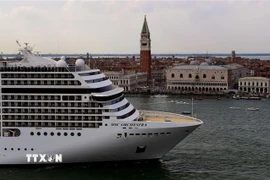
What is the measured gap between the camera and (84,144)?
47.6 feet

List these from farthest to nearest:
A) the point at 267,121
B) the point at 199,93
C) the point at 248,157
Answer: the point at 199,93 → the point at 267,121 → the point at 248,157

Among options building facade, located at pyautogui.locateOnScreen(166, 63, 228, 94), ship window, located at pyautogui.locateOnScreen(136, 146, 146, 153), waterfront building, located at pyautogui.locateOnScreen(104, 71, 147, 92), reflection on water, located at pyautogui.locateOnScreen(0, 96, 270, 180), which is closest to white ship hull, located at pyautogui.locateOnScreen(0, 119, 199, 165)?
ship window, located at pyautogui.locateOnScreen(136, 146, 146, 153)

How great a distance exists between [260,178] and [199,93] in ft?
101

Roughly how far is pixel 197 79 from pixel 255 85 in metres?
5.88

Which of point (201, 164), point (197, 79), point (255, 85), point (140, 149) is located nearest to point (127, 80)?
point (197, 79)

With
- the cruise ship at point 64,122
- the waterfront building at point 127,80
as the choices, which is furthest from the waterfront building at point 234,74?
the cruise ship at point 64,122

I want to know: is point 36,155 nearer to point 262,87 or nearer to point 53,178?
point 53,178

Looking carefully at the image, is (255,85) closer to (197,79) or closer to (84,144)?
(197,79)

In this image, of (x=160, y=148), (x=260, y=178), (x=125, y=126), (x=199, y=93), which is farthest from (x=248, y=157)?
(x=199, y=93)

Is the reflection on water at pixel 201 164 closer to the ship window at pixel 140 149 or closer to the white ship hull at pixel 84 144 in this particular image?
the white ship hull at pixel 84 144

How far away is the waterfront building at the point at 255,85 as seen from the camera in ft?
147

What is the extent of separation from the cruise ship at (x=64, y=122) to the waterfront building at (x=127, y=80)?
32.4 m

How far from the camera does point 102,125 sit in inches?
571

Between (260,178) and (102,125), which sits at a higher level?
(102,125)
